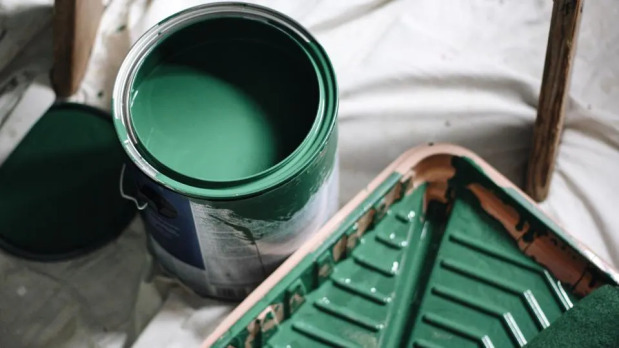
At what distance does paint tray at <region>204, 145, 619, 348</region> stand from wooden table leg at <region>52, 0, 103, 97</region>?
41 cm

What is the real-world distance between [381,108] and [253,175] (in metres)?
0.32

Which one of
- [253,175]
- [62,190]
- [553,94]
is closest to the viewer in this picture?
[253,175]

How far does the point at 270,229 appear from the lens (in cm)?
74

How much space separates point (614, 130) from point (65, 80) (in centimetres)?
74

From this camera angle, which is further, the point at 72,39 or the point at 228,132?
the point at 72,39

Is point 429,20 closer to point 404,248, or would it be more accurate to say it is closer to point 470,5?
point 470,5

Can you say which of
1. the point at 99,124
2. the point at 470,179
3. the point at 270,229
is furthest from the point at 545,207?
the point at 99,124

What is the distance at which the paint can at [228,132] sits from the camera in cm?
68

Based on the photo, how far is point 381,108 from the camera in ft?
3.09

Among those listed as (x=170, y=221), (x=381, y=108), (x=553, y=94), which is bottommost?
(x=170, y=221)

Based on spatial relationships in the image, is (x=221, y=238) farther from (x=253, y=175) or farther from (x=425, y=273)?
(x=425, y=273)

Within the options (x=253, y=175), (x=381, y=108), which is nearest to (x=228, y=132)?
(x=253, y=175)

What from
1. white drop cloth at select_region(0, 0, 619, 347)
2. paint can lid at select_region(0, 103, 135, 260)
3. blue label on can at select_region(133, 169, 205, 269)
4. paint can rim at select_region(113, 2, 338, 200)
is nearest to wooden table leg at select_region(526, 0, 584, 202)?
white drop cloth at select_region(0, 0, 619, 347)

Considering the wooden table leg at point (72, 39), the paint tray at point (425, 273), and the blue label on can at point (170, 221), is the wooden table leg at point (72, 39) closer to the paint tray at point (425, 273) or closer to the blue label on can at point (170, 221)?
the blue label on can at point (170, 221)
